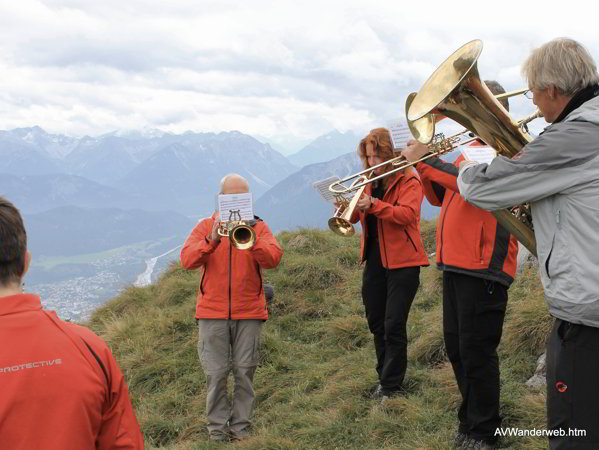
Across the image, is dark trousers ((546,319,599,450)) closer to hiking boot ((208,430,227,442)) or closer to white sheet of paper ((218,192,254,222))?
white sheet of paper ((218,192,254,222))

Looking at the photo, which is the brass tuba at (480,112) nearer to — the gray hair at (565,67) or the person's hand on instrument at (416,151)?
the gray hair at (565,67)

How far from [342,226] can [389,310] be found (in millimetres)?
798

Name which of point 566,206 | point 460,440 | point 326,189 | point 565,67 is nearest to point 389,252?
point 326,189

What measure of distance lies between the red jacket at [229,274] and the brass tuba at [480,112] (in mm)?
2210

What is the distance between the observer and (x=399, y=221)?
4688mm

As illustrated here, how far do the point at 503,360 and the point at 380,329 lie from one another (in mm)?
1114

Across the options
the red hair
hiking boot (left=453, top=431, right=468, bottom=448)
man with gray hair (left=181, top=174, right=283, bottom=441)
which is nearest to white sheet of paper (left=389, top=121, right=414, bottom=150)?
the red hair

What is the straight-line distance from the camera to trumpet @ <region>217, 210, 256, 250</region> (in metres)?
4.68

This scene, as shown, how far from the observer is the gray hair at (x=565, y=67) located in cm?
244

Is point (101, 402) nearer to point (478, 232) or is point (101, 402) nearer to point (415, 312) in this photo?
point (478, 232)

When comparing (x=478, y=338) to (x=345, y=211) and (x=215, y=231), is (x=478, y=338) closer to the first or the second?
(x=345, y=211)

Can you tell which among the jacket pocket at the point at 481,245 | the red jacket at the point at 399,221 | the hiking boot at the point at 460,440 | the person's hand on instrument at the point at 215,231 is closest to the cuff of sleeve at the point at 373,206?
the red jacket at the point at 399,221

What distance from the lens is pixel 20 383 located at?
5.93 ft

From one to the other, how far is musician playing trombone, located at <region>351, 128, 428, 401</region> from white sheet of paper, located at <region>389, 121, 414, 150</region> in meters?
0.79
